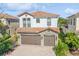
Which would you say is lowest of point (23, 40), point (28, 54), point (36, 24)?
point (28, 54)

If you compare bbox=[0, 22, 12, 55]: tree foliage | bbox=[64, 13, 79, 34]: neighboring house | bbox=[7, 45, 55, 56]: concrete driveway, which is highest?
bbox=[64, 13, 79, 34]: neighboring house

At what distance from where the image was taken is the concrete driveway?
190cm

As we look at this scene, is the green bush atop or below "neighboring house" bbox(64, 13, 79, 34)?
below

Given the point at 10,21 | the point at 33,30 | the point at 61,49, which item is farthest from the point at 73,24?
the point at 10,21

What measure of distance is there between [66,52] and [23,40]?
49 cm

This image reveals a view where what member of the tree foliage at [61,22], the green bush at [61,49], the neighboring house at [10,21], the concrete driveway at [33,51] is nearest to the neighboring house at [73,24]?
the tree foliage at [61,22]

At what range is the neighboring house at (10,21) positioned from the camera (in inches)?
74.5

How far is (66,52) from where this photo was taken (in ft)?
6.17

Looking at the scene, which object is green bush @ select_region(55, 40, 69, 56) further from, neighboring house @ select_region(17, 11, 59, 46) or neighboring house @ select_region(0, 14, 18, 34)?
neighboring house @ select_region(0, 14, 18, 34)

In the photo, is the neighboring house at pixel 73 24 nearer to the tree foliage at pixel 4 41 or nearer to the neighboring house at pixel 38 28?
the neighboring house at pixel 38 28

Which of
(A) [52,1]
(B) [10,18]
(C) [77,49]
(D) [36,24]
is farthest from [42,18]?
(C) [77,49]

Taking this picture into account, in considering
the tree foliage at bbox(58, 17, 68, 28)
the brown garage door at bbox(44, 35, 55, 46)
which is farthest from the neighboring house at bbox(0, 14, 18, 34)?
the tree foliage at bbox(58, 17, 68, 28)

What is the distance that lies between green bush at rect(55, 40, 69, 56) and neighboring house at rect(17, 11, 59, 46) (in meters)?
0.05

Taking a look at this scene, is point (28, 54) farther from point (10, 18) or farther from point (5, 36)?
point (10, 18)
